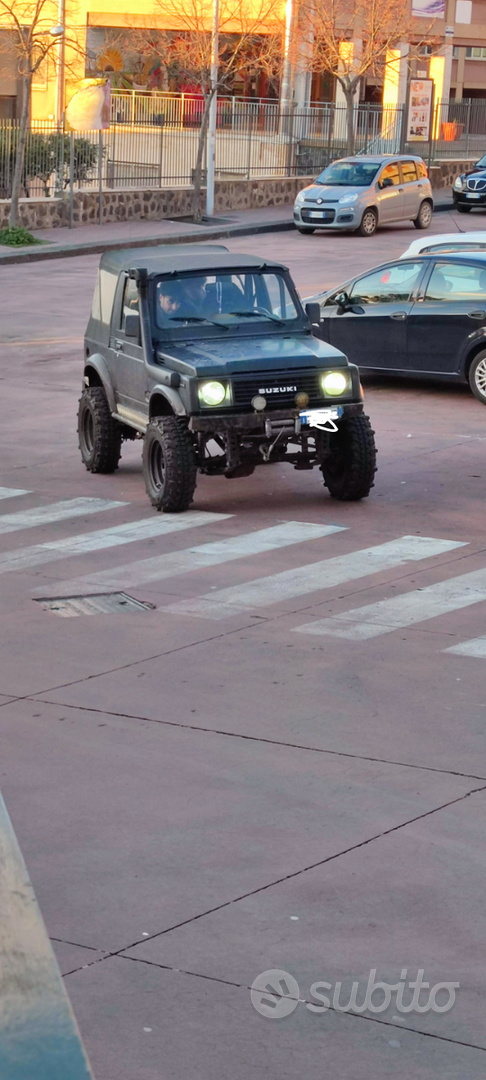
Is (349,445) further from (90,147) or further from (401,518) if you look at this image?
(90,147)

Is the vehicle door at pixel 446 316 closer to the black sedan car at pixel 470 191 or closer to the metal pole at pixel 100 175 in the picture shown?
the metal pole at pixel 100 175

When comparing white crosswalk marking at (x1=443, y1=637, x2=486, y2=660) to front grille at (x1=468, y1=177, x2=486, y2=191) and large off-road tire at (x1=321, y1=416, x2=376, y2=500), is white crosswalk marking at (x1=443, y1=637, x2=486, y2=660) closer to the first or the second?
large off-road tire at (x1=321, y1=416, x2=376, y2=500)

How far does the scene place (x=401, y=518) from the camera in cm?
1195

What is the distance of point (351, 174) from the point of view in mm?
36344

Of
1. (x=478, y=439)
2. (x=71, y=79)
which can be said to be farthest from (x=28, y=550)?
(x=71, y=79)

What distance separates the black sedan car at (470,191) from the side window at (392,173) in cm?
573

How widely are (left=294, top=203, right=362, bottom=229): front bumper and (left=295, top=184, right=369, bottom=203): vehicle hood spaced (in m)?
0.21

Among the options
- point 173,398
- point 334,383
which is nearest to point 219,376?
point 173,398

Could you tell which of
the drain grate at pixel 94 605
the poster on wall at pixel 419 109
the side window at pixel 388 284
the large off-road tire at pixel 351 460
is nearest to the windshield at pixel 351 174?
the poster on wall at pixel 419 109

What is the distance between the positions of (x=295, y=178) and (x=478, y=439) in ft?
98.2

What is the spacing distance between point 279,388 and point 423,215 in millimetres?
27145

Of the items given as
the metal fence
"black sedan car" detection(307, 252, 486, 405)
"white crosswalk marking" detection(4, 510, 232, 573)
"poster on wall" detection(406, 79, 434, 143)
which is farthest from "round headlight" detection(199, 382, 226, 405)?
"poster on wall" detection(406, 79, 434, 143)

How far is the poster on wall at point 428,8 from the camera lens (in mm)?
58031

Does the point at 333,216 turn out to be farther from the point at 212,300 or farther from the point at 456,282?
the point at 212,300
